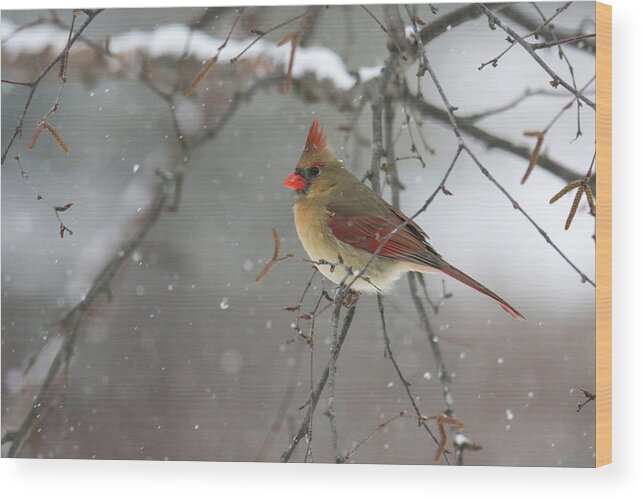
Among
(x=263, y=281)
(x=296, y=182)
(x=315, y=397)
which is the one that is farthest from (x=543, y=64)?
(x=315, y=397)

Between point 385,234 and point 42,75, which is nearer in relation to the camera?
point 385,234

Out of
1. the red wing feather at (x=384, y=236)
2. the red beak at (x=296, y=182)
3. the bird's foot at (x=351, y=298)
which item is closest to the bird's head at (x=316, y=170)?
the red beak at (x=296, y=182)

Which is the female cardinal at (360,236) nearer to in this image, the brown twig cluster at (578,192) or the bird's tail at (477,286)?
the bird's tail at (477,286)

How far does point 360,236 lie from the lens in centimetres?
275

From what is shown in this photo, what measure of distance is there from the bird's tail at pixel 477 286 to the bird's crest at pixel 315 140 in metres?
0.52

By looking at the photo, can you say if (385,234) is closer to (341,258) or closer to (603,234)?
(341,258)

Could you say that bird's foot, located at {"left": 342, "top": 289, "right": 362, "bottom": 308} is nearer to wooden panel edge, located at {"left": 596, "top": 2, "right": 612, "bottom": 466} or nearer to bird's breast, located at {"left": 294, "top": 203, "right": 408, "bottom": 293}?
bird's breast, located at {"left": 294, "top": 203, "right": 408, "bottom": 293}

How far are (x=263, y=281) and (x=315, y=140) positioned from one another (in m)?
0.46

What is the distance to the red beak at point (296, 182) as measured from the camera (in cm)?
281

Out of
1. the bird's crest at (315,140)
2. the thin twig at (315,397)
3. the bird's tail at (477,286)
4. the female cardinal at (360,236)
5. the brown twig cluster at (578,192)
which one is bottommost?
the thin twig at (315,397)

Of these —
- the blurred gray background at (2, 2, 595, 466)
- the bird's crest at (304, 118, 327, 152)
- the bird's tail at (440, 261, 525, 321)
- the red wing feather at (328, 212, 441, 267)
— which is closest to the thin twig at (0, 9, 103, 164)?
the blurred gray background at (2, 2, 595, 466)

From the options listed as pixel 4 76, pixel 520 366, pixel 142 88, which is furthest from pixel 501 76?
pixel 4 76

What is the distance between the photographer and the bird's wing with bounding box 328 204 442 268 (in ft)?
8.96

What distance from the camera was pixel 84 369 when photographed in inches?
117
